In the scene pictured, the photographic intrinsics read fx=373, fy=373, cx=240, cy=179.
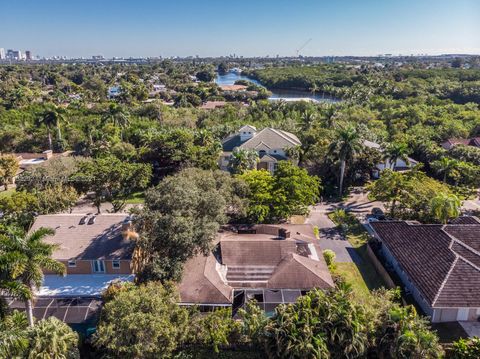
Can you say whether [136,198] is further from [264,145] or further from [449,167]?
[449,167]

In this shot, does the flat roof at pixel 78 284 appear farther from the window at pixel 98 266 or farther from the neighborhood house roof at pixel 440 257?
the neighborhood house roof at pixel 440 257

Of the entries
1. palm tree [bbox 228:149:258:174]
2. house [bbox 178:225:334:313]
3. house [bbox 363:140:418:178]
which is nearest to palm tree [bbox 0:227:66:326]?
house [bbox 178:225:334:313]

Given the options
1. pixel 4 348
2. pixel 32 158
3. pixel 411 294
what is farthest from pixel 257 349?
pixel 32 158

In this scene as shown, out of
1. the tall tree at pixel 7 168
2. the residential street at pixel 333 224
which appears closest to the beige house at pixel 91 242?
the residential street at pixel 333 224

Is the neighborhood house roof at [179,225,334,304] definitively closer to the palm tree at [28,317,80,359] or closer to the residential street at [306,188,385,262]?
the residential street at [306,188,385,262]

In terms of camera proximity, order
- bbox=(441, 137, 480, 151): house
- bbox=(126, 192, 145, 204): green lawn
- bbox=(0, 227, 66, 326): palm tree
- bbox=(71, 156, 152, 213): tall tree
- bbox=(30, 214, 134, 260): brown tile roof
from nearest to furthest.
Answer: bbox=(0, 227, 66, 326): palm tree, bbox=(30, 214, 134, 260): brown tile roof, bbox=(71, 156, 152, 213): tall tree, bbox=(126, 192, 145, 204): green lawn, bbox=(441, 137, 480, 151): house

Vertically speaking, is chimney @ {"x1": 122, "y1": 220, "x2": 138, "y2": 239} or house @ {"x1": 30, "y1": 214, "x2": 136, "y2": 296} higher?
chimney @ {"x1": 122, "y1": 220, "x2": 138, "y2": 239}

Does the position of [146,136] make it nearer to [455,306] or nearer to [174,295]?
[174,295]
